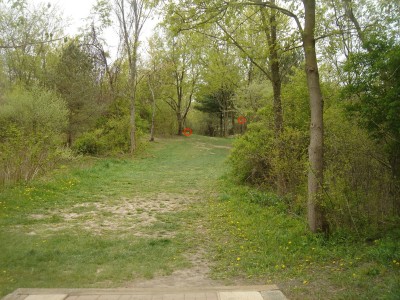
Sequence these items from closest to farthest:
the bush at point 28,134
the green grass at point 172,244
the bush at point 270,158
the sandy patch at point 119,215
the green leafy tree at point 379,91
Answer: the green grass at point 172,244 → the green leafy tree at point 379,91 → the sandy patch at point 119,215 → the bush at point 270,158 → the bush at point 28,134

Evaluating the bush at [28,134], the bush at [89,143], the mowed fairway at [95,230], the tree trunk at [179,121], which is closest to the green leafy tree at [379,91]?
the mowed fairway at [95,230]

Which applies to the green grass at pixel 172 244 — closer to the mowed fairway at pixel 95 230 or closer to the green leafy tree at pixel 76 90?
the mowed fairway at pixel 95 230

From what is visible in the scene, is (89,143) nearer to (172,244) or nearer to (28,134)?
(28,134)

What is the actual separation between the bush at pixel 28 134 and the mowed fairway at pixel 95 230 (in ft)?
2.22

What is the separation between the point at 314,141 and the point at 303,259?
2.11 meters

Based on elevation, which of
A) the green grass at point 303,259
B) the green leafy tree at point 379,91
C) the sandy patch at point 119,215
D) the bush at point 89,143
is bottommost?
the sandy patch at point 119,215

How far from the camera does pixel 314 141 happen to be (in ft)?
21.9

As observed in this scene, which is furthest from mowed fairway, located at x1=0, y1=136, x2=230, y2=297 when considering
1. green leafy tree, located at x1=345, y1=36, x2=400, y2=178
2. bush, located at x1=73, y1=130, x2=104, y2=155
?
bush, located at x1=73, y1=130, x2=104, y2=155

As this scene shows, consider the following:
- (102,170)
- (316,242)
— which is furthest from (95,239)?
(102,170)

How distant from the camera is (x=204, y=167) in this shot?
21.1 meters

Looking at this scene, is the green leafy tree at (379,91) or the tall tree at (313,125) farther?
the tall tree at (313,125)

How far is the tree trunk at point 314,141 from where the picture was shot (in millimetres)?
6609

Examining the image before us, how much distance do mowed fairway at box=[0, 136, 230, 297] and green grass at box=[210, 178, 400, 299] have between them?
72cm

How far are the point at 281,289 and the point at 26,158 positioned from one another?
997cm
